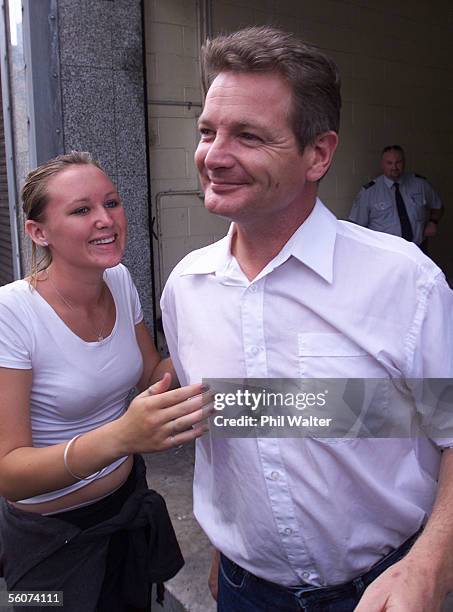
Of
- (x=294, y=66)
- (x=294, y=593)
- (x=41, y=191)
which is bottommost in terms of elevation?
(x=294, y=593)

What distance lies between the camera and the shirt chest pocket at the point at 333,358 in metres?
1.29

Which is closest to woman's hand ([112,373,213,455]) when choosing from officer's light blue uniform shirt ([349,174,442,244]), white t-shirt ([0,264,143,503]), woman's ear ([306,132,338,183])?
white t-shirt ([0,264,143,503])

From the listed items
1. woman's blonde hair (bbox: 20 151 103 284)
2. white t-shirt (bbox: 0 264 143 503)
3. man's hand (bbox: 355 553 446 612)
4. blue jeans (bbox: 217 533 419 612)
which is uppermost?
woman's blonde hair (bbox: 20 151 103 284)

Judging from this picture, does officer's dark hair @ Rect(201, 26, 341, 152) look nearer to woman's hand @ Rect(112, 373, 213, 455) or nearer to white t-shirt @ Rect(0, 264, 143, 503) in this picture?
woman's hand @ Rect(112, 373, 213, 455)

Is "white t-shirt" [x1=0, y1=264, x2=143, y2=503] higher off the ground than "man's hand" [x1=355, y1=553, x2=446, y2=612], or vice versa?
"white t-shirt" [x1=0, y1=264, x2=143, y2=503]

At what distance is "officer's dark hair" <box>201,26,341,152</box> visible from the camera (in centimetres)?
131

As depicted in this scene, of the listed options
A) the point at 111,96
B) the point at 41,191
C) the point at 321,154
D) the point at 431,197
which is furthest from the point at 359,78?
the point at 321,154

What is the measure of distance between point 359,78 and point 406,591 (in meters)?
5.99

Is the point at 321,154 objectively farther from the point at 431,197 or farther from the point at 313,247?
the point at 431,197

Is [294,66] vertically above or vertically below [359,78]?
below

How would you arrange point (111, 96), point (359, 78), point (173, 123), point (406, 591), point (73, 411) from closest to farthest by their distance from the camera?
point (406, 591)
point (73, 411)
point (111, 96)
point (173, 123)
point (359, 78)

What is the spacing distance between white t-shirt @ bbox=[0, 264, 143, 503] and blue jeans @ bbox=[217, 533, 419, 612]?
504 millimetres

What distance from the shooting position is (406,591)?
1018 millimetres

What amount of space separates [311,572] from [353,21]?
5.88m
